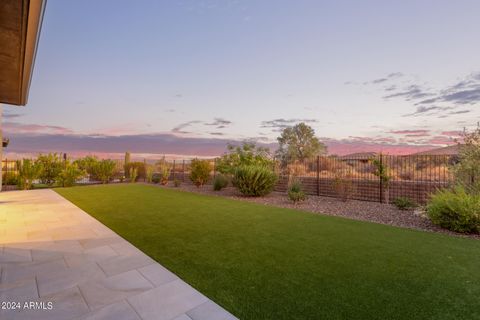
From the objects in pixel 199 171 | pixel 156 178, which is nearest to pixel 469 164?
pixel 199 171

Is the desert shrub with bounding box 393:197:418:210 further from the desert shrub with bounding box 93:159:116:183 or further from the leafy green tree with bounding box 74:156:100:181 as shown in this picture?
the leafy green tree with bounding box 74:156:100:181

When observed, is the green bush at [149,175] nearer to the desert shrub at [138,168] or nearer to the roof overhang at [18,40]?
the desert shrub at [138,168]

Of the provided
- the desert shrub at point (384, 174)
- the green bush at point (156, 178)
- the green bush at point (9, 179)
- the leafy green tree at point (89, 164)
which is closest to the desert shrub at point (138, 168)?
the green bush at point (156, 178)

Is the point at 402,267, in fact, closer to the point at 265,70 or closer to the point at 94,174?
the point at 265,70

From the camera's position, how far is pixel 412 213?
20.0 feet

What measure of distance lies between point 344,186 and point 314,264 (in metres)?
5.89

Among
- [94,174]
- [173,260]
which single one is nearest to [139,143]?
[94,174]

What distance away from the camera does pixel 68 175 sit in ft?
38.8

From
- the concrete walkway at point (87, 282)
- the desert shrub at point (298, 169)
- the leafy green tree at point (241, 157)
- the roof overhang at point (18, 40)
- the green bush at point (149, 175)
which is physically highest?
the roof overhang at point (18, 40)

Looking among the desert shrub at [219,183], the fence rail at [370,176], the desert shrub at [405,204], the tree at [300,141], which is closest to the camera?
the desert shrub at [405,204]

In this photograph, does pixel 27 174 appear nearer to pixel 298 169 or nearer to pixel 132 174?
pixel 132 174

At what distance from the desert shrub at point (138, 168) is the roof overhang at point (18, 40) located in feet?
36.6

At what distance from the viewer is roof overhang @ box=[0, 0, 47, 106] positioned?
2344 mm

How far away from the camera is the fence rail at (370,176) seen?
285 inches
